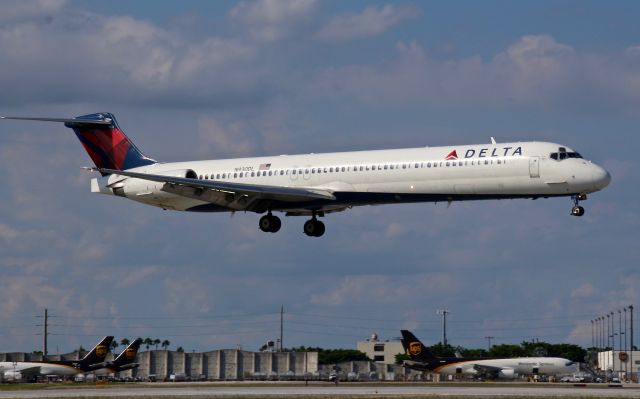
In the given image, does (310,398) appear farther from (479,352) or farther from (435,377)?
(479,352)

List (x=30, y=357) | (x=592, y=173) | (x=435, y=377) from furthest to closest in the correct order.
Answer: (x=30, y=357) < (x=435, y=377) < (x=592, y=173)

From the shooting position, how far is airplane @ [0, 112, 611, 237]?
61.1 m

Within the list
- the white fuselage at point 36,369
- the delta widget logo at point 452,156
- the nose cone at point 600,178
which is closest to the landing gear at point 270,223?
the delta widget logo at point 452,156

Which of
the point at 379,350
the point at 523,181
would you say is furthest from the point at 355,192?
the point at 379,350

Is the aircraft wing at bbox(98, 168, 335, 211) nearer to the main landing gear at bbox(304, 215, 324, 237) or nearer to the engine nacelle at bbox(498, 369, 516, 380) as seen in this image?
the main landing gear at bbox(304, 215, 324, 237)

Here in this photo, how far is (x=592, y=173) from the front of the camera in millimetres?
60875

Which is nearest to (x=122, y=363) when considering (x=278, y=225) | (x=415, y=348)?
(x=415, y=348)

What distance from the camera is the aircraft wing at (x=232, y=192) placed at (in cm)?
6619

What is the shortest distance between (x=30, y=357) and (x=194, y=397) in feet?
266

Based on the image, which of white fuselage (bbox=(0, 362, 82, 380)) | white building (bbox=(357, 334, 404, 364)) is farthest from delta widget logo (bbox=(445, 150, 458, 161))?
white building (bbox=(357, 334, 404, 364))

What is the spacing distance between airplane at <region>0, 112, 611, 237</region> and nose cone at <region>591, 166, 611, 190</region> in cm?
6

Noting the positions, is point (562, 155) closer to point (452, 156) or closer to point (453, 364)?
point (452, 156)

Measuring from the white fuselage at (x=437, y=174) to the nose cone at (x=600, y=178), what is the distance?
5cm

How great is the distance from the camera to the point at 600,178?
61.0 meters
